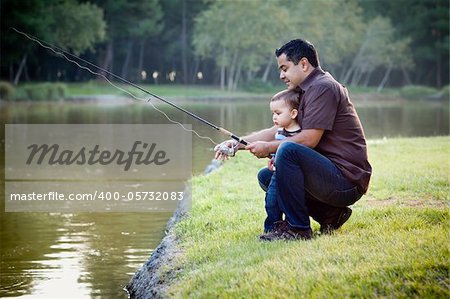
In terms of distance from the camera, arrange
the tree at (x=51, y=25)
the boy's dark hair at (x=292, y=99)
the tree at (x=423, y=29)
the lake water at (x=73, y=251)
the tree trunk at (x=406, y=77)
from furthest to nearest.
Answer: the tree trunk at (x=406, y=77) < the tree at (x=423, y=29) < the tree at (x=51, y=25) < the lake water at (x=73, y=251) < the boy's dark hair at (x=292, y=99)

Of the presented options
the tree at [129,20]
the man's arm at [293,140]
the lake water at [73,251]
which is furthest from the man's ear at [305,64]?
the tree at [129,20]

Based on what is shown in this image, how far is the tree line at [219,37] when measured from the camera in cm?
5703

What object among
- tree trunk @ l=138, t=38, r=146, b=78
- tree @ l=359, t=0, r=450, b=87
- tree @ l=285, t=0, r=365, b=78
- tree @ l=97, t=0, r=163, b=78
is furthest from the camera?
tree @ l=359, t=0, r=450, b=87

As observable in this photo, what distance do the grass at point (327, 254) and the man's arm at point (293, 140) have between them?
735 mm

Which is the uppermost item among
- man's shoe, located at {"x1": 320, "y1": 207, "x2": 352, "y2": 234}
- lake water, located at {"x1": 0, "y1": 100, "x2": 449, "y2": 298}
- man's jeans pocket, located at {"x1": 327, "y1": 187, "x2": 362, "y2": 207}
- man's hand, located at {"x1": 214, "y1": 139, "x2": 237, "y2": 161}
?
man's hand, located at {"x1": 214, "y1": 139, "x2": 237, "y2": 161}

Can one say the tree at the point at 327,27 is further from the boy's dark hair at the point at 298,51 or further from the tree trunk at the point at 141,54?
the boy's dark hair at the point at 298,51

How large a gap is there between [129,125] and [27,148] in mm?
8353

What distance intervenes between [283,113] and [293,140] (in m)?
0.34

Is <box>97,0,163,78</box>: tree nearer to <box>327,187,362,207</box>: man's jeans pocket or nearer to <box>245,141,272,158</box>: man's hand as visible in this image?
<box>245,141,272,158</box>: man's hand

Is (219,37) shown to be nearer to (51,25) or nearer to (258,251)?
(51,25)

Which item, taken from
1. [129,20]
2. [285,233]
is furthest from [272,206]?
[129,20]

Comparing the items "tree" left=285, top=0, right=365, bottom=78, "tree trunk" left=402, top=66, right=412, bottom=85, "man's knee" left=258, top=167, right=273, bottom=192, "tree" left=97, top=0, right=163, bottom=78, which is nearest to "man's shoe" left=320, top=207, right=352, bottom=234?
"man's knee" left=258, top=167, right=273, bottom=192

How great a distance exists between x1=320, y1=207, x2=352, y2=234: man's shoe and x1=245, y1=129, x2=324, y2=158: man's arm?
0.74 m

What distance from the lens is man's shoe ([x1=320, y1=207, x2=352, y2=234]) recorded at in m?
6.53
